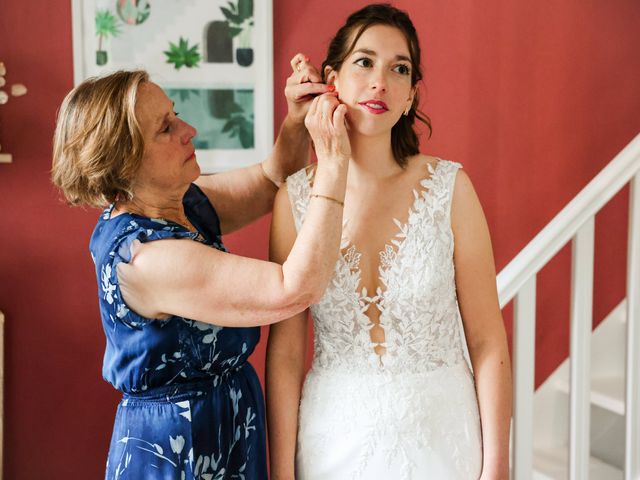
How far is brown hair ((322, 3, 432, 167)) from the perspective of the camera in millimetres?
1574

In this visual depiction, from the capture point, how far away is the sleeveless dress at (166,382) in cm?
139

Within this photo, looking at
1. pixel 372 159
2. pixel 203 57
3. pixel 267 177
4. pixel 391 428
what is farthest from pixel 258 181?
pixel 203 57

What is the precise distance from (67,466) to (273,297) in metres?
1.52

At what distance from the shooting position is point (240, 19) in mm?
2490

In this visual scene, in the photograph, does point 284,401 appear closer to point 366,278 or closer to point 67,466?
point 366,278

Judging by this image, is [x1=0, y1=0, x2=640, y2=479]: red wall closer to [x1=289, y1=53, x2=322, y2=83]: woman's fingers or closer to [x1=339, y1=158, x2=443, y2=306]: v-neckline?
[x1=289, y1=53, x2=322, y2=83]: woman's fingers

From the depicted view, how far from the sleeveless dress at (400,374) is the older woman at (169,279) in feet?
0.57

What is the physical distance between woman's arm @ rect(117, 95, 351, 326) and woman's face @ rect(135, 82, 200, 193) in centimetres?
16

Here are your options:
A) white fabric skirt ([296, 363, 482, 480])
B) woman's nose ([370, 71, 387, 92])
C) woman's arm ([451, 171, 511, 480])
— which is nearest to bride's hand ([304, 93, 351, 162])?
woman's nose ([370, 71, 387, 92])

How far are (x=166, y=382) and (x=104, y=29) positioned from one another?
1398 millimetres

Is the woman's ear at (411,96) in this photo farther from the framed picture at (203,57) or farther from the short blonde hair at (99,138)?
the framed picture at (203,57)

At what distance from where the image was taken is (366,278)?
158 cm

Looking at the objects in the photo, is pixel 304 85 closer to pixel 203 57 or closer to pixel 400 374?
pixel 400 374

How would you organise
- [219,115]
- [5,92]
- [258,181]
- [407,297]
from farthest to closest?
[219,115]
[5,92]
[258,181]
[407,297]
